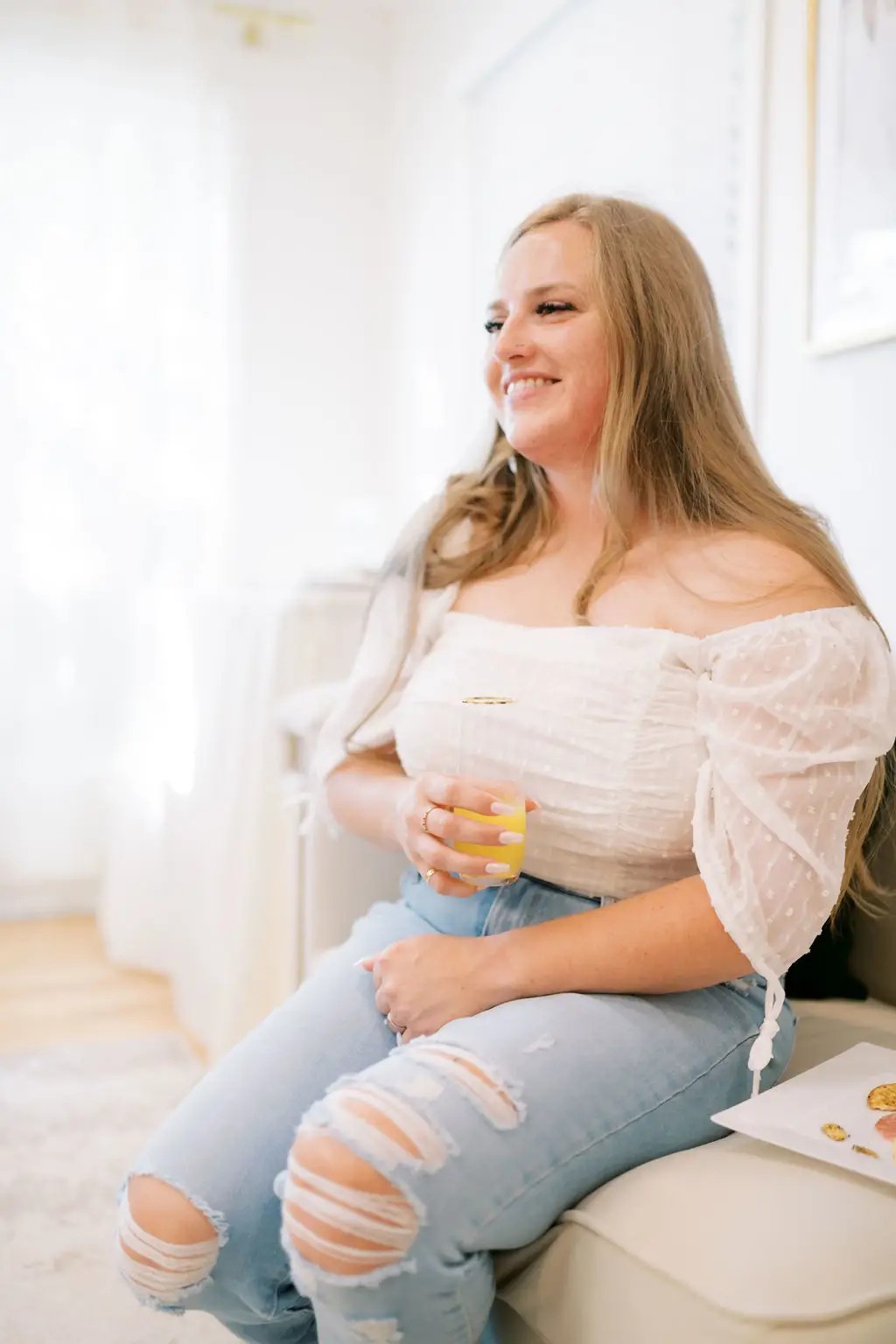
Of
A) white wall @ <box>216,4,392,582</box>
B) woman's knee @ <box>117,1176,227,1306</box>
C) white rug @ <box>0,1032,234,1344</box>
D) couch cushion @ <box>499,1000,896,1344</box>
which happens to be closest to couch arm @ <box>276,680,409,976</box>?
white rug @ <box>0,1032,234,1344</box>

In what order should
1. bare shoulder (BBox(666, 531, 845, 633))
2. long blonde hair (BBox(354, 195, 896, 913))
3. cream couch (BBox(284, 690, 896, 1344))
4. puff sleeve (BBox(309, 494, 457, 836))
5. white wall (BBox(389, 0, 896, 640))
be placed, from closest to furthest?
1. cream couch (BBox(284, 690, 896, 1344))
2. bare shoulder (BBox(666, 531, 845, 633))
3. long blonde hair (BBox(354, 195, 896, 913))
4. puff sleeve (BBox(309, 494, 457, 836))
5. white wall (BBox(389, 0, 896, 640))

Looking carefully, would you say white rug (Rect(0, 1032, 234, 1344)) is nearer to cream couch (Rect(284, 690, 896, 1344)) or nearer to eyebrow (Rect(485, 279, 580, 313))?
cream couch (Rect(284, 690, 896, 1344))

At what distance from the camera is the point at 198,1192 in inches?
39.2

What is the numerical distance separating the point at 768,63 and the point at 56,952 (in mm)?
2538

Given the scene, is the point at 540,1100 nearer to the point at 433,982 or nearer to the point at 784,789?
the point at 433,982

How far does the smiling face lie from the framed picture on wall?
0.52 m

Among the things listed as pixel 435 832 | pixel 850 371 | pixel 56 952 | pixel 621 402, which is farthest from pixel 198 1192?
pixel 56 952

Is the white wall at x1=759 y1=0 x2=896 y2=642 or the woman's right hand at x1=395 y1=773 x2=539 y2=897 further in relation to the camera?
the white wall at x1=759 y1=0 x2=896 y2=642

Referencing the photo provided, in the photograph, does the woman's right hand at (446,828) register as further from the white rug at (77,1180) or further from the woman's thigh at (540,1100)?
the white rug at (77,1180)

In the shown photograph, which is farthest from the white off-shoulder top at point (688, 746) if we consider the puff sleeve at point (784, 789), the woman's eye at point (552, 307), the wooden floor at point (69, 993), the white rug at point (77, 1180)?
the wooden floor at point (69, 993)

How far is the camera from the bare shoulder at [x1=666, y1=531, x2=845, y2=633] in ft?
3.59

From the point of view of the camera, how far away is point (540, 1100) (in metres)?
0.91

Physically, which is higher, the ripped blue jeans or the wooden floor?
the ripped blue jeans

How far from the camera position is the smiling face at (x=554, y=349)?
1.28 m
